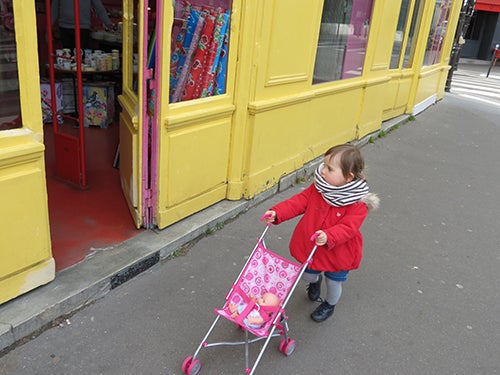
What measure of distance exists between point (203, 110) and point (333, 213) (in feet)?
5.37

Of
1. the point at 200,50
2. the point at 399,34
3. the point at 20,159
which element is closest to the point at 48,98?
the point at 200,50

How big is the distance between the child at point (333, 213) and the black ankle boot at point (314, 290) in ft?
0.81

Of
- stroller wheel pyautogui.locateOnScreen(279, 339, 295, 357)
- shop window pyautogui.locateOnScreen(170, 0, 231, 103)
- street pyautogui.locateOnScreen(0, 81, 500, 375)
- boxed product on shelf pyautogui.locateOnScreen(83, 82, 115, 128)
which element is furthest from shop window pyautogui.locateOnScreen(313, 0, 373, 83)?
stroller wheel pyautogui.locateOnScreen(279, 339, 295, 357)

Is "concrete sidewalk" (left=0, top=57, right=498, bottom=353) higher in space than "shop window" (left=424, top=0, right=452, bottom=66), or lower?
lower

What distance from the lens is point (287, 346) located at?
2836 millimetres

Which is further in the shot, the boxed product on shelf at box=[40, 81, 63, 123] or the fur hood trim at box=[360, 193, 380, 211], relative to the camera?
the boxed product on shelf at box=[40, 81, 63, 123]

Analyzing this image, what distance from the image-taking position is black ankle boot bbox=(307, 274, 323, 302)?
11.1 ft

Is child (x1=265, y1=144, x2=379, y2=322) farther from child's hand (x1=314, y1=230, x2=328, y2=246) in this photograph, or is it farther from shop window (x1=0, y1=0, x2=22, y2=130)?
shop window (x1=0, y1=0, x2=22, y2=130)

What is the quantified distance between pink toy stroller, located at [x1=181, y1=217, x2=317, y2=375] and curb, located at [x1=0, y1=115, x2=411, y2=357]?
0.92 meters

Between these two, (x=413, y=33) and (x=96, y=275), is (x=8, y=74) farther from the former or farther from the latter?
(x=413, y=33)

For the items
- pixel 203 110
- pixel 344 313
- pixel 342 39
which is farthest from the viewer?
pixel 342 39

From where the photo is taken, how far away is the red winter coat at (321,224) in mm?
2801

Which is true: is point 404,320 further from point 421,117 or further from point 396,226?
point 421,117

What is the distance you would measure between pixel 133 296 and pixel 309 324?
1.25 metres
